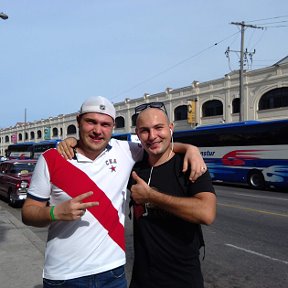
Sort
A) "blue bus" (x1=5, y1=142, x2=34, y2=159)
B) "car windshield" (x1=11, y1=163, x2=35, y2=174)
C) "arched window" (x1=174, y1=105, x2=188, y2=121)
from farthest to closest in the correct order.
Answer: "blue bus" (x1=5, y1=142, x2=34, y2=159) < "arched window" (x1=174, y1=105, x2=188, y2=121) < "car windshield" (x1=11, y1=163, x2=35, y2=174)

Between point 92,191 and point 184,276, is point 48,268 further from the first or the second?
point 184,276

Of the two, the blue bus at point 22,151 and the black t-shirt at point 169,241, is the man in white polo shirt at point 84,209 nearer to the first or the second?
the black t-shirt at point 169,241

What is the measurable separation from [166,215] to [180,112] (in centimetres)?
4369

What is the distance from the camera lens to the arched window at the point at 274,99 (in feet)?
111

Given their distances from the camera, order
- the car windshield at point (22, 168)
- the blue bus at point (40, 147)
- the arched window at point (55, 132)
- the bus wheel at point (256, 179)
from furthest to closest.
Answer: the arched window at point (55, 132)
the blue bus at point (40, 147)
the bus wheel at point (256, 179)
the car windshield at point (22, 168)

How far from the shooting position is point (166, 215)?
2.49 metres

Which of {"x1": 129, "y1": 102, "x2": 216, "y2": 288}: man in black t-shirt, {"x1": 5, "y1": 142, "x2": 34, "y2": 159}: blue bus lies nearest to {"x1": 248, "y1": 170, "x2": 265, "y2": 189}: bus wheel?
{"x1": 129, "y1": 102, "x2": 216, "y2": 288}: man in black t-shirt

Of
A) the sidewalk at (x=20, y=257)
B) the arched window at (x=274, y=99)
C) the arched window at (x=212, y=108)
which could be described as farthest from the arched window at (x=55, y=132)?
the sidewalk at (x=20, y=257)

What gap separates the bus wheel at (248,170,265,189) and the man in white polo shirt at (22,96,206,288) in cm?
1860

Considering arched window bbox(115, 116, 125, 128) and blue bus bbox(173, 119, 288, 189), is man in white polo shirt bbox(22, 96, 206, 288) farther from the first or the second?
arched window bbox(115, 116, 125, 128)

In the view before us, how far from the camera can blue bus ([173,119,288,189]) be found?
19141 mm

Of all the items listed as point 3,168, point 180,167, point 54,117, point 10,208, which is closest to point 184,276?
point 180,167

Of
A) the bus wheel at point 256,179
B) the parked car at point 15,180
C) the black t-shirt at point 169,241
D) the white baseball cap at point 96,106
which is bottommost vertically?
the bus wheel at point 256,179

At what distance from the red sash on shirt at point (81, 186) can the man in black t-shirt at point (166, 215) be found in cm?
15
